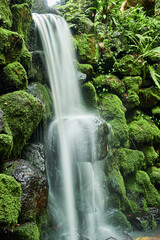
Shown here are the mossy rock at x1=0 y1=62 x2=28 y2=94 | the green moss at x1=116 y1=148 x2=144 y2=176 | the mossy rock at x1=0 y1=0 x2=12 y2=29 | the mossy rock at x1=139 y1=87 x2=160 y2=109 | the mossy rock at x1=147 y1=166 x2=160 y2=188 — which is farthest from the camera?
the mossy rock at x1=139 y1=87 x2=160 y2=109

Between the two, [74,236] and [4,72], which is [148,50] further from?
[74,236]

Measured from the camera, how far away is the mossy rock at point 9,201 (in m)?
1.68

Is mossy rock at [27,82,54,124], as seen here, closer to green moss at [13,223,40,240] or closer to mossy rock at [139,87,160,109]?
green moss at [13,223,40,240]

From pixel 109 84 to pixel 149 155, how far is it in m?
2.13

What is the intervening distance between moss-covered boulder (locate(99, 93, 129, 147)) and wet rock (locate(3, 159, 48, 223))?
2.65 metres

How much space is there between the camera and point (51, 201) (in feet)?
10.7

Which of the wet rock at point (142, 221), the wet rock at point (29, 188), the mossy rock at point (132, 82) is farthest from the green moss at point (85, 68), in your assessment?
the wet rock at point (142, 221)

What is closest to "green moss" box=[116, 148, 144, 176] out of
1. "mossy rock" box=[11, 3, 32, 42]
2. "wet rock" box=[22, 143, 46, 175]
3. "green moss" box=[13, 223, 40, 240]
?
"wet rock" box=[22, 143, 46, 175]

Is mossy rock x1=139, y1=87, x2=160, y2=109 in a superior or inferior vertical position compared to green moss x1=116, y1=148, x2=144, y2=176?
superior

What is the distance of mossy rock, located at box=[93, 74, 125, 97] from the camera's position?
5266mm

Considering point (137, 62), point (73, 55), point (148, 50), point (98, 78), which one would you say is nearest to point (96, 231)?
point (98, 78)

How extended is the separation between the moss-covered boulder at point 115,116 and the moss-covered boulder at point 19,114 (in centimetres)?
253

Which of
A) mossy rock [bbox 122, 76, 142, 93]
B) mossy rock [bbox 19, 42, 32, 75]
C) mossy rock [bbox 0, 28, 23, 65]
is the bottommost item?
mossy rock [bbox 0, 28, 23, 65]

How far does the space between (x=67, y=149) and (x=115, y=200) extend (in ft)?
5.48
